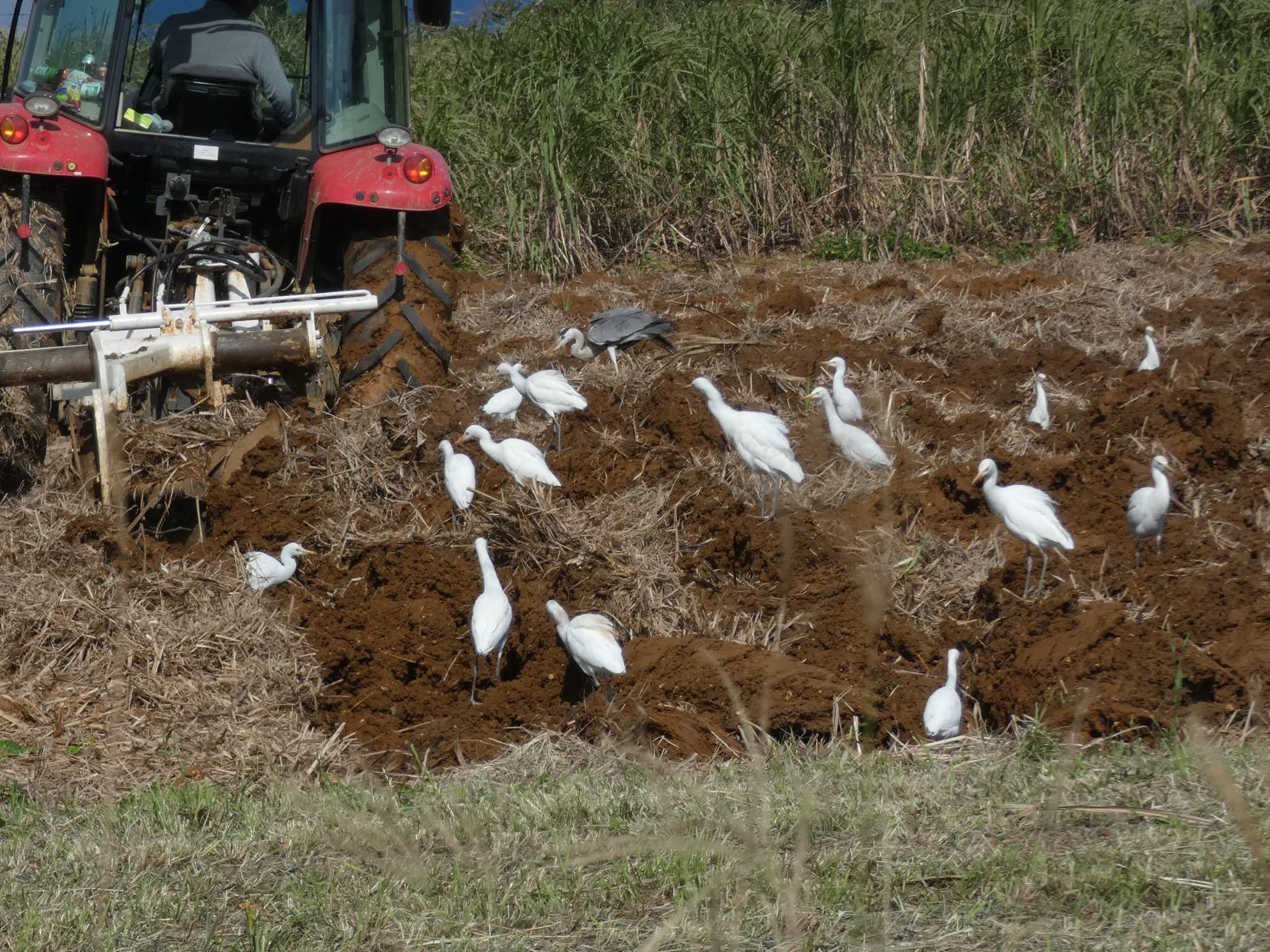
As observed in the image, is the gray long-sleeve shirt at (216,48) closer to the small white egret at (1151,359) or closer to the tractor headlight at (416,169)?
the tractor headlight at (416,169)

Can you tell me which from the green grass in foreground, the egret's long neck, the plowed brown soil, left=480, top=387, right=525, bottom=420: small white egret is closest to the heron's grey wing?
the plowed brown soil

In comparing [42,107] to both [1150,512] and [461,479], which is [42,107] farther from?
[1150,512]

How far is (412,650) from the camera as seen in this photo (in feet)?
13.9

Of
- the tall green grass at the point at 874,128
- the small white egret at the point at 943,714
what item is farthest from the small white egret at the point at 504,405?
the tall green grass at the point at 874,128

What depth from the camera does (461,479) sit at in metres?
4.96

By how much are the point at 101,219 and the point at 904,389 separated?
3.84 metres

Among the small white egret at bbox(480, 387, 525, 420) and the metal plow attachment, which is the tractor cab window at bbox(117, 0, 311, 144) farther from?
the small white egret at bbox(480, 387, 525, 420)

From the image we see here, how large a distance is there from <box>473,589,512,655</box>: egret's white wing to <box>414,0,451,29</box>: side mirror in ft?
8.17

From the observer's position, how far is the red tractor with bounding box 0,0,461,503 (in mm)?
5129

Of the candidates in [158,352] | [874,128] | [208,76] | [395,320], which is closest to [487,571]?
[158,352]

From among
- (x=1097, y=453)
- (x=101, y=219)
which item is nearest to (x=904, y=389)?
(x=1097, y=453)

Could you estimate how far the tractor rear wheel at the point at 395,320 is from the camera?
5.59 m


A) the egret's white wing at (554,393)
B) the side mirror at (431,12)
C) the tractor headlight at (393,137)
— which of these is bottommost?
the egret's white wing at (554,393)

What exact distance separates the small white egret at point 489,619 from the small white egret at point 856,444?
186cm
